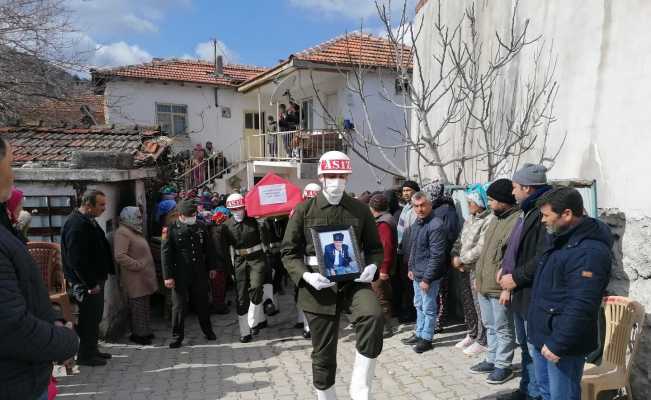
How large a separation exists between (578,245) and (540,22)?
3.84 metres

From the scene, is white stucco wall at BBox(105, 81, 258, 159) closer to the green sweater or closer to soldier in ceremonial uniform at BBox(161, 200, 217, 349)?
soldier in ceremonial uniform at BBox(161, 200, 217, 349)

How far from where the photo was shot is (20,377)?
1.85m

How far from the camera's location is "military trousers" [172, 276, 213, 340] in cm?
553

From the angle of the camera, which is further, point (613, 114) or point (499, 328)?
point (499, 328)

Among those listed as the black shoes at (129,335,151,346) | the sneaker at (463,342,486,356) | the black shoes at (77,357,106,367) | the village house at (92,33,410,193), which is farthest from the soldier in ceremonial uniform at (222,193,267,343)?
the village house at (92,33,410,193)

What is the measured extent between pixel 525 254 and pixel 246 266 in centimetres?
352

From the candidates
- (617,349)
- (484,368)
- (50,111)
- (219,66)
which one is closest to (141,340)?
(484,368)

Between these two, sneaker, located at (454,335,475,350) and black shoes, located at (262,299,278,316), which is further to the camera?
black shoes, located at (262,299,278,316)

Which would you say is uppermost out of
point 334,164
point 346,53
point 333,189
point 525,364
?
point 346,53

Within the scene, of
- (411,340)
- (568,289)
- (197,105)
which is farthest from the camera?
(197,105)

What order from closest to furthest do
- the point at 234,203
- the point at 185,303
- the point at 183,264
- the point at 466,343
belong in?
the point at 466,343 < the point at 183,264 < the point at 185,303 < the point at 234,203

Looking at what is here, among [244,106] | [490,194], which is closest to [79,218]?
[490,194]

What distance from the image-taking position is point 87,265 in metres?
4.81

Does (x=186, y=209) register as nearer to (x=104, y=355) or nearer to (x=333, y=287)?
(x=104, y=355)
